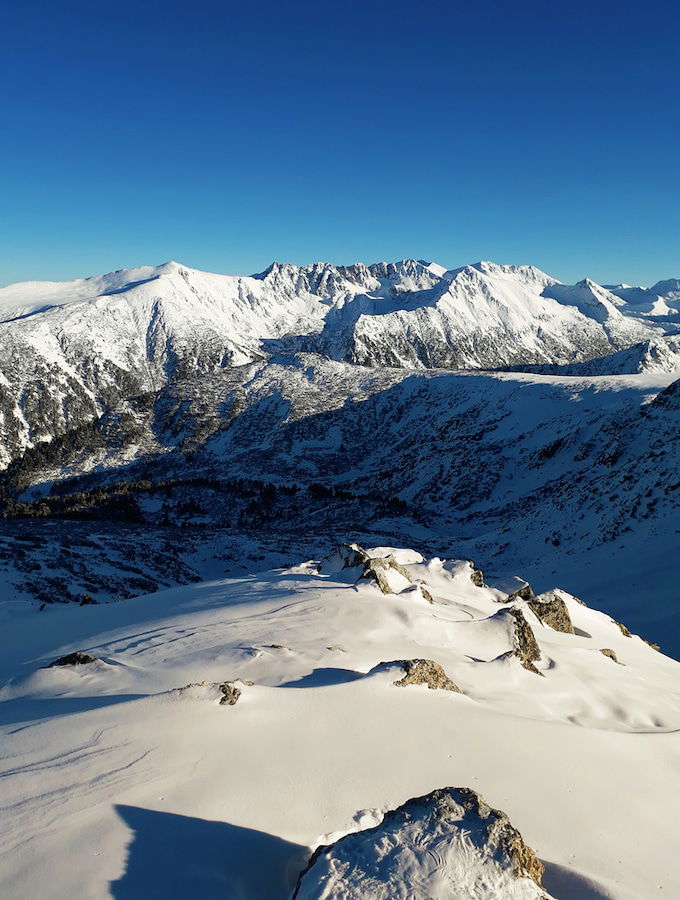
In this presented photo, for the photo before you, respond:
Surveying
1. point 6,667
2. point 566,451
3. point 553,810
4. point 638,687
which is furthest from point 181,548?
point 566,451

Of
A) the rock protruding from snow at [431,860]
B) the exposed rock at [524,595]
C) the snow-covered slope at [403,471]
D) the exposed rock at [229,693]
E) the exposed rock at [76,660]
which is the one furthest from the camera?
the snow-covered slope at [403,471]

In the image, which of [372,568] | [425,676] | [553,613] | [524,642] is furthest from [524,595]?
[425,676]

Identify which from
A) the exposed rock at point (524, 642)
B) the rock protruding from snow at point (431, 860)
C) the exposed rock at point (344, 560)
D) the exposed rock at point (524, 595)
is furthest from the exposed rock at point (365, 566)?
the rock protruding from snow at point (431, 860)

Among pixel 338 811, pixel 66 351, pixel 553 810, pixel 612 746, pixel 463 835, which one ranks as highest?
pixel 66 351

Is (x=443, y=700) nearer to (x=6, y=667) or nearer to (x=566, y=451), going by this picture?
(x=6, y=667)

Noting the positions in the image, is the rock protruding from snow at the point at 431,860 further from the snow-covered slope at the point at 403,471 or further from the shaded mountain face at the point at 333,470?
the shaded mountain face at the point at 333,470

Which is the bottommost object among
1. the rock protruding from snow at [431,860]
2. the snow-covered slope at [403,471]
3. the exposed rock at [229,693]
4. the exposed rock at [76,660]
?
the snow-covered slope at [403,471]

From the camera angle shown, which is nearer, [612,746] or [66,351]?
[612,746]

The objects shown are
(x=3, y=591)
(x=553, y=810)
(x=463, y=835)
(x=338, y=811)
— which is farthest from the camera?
(x=3, y=591)
